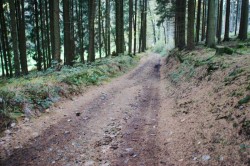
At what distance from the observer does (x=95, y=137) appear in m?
5.85

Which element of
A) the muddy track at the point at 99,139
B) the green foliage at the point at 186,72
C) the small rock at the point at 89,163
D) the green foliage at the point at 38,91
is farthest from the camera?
the green foliage at the point at 186,72

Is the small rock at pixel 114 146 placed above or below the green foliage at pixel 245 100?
below

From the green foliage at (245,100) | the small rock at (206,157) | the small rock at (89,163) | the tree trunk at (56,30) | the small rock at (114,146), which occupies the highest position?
the tree trunk at (56,30)

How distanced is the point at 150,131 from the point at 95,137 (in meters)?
1.49

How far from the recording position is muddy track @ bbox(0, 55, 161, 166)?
4801 millimetres

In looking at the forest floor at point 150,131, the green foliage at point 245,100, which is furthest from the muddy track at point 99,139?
the green foliage at point 245,100

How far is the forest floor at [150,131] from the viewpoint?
4500 mm

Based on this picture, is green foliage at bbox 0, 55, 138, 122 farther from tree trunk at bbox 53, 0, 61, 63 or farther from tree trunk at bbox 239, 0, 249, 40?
tree trunk at bbox 239, 0, 249, 40

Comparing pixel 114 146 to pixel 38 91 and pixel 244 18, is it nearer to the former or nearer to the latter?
pixel 38 91

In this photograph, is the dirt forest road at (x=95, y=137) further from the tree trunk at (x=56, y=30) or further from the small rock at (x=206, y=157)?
the tree trunk at (x=56, y=30)

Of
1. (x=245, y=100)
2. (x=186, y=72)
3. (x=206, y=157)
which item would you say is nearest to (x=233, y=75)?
(x=245, y=100)

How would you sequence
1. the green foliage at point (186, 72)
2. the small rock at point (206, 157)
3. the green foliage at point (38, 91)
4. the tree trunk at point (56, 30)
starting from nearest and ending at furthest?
1. the small rock at point (206, 157)
2. the green foliage at point (38, 91)
3. the green foliage at point (186, 72)
4. the tree trunk at point (56, 30)

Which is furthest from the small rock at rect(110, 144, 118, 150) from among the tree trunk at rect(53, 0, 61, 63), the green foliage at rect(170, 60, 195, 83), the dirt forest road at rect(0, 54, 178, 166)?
the tree trunk at rect(53, 0, 61, 63)

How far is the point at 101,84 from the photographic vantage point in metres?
12.7
